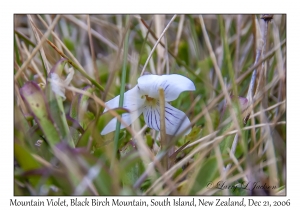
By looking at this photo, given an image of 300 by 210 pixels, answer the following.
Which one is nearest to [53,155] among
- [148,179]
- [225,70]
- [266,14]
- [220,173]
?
[148,179]

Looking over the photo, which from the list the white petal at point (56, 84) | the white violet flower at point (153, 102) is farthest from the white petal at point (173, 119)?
the white petal at point (56, 84)

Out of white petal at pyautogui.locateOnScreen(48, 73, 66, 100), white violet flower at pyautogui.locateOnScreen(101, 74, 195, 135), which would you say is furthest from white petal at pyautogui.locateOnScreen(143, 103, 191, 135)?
white petal at pyautogui.locateOnScreen(48, 73, 66, 100)

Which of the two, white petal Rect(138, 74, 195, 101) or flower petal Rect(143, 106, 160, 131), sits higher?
white petal Rect(138, 74, 195, 101)

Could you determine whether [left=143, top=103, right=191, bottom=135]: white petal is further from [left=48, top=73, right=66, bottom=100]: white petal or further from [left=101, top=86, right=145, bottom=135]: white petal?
[left=48, top=73, right=66, bottom=100]: white petal

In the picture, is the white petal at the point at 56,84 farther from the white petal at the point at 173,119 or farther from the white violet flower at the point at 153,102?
the white petal at the point at 173,119
